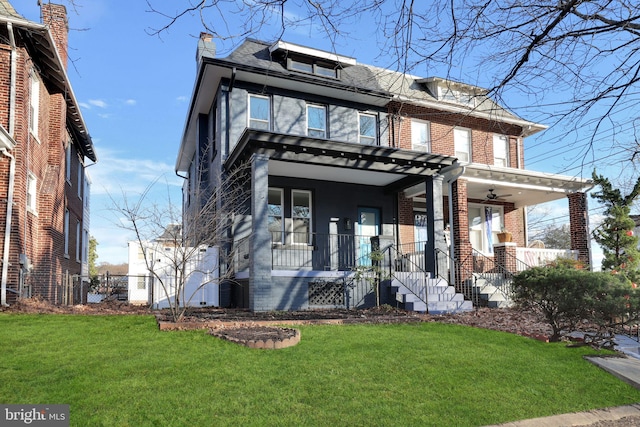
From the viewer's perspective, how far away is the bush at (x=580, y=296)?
738 cm

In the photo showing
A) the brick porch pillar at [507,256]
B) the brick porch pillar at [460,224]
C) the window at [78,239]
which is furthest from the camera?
the window at [78,239]

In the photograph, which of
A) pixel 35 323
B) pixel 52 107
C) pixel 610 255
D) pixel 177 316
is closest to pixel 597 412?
pixel 177 316

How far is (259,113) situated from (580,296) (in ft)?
33.4

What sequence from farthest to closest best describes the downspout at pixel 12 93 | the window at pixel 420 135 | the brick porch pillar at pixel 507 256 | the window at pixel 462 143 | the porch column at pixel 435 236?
the window at pixel 462 143 < the window at pixel 420 135 < the brick porch pillar at pixel 507 256 < the porch column at pixel 435 236 < the downspout at pixel 12 93

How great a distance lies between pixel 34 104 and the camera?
506 inches

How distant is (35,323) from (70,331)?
1.17 metres

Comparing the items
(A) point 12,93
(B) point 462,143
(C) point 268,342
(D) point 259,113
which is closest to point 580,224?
(B) point 462,143

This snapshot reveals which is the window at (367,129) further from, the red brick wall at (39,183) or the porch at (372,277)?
the red brick wall at (39,183)

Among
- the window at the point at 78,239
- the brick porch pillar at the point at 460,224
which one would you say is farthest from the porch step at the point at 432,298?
the window at the point at 78,239

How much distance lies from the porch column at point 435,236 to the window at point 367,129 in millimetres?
3138

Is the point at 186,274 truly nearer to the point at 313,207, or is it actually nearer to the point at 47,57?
the point at 313,207

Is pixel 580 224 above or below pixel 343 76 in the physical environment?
below

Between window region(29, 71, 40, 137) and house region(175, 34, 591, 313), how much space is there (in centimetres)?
427

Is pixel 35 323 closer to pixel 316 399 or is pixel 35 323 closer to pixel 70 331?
pixel 70 331
